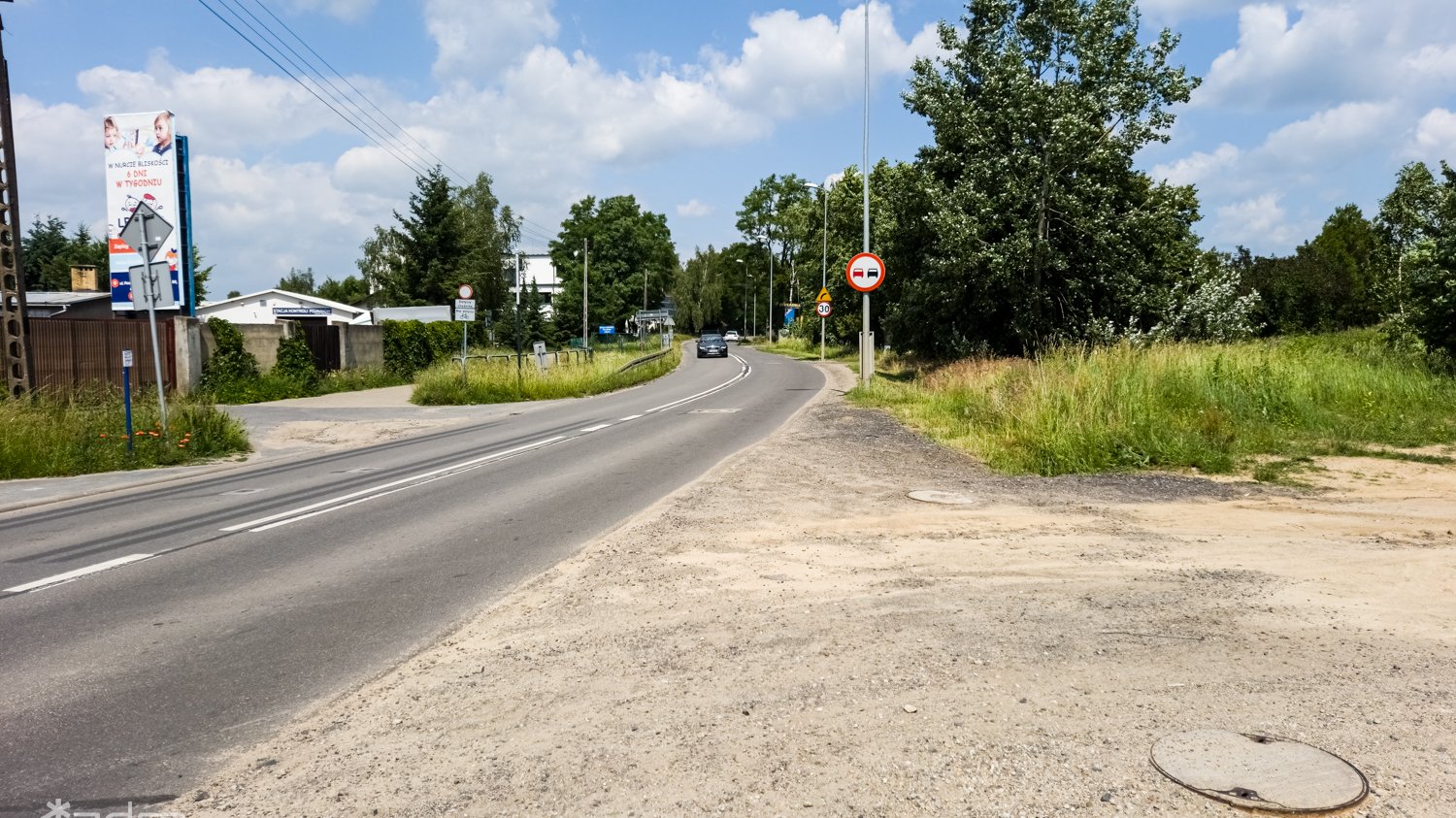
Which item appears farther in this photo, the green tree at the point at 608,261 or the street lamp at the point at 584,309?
the green tree at the point at 608,261

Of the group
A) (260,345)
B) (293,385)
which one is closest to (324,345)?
(260,345)

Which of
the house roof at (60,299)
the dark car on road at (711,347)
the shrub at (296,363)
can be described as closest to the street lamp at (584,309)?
the dark car on road at (711,347)

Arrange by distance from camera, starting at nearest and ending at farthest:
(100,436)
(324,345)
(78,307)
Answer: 1. (100,436)
2. (324,345)
3. (78,307)

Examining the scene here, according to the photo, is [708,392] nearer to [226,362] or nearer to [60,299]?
[226,362]

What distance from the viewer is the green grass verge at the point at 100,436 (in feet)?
43.5

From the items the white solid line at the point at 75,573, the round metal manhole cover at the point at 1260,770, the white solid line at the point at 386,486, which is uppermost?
the round metal manhole cover at the point at 1260,770

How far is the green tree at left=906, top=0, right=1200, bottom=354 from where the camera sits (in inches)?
978

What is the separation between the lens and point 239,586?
6.75 metres

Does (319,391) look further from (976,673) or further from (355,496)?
(976,673)

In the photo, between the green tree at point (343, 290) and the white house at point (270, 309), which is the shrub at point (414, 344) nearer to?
the white house at point (270, 309)

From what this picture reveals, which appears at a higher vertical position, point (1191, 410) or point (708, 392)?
point (1191, 410)

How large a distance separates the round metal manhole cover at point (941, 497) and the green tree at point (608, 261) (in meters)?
78.9

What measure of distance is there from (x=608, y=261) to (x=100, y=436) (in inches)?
3254

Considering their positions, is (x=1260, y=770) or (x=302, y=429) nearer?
(x=1260, y=770)
